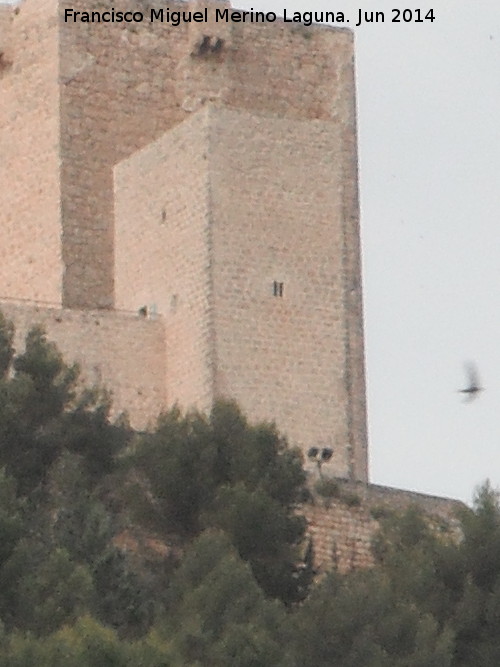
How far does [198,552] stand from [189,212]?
5294 mm

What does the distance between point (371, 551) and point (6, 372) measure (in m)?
3.71

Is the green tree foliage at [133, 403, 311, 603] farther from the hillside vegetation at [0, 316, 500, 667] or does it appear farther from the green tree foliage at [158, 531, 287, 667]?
the green tree foliage at [158, 531, 287, 667]

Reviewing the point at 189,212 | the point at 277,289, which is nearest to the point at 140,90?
the point at 189,212

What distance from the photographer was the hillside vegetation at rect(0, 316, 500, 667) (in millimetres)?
41000

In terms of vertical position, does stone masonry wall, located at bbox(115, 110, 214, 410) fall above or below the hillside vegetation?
above

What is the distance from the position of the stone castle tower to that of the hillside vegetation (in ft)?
3.91

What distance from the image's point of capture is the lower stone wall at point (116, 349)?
46.6 m

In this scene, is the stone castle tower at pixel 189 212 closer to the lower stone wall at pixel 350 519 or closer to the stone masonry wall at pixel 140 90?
the stone masonry wall at pixel 140 90

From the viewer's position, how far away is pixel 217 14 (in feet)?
163

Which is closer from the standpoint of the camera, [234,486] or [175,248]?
[234,486]

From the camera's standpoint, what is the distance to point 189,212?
1850 inches

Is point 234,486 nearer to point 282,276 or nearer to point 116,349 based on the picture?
point 116,349

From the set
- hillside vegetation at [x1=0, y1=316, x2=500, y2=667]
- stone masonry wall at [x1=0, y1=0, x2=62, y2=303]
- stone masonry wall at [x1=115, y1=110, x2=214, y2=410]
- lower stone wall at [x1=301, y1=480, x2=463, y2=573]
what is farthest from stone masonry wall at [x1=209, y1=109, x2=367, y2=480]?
stone masonry wall at [x1=0, y1=0, x2=62, y2=303]

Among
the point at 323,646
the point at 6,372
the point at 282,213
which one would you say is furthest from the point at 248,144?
the point at 323,646
